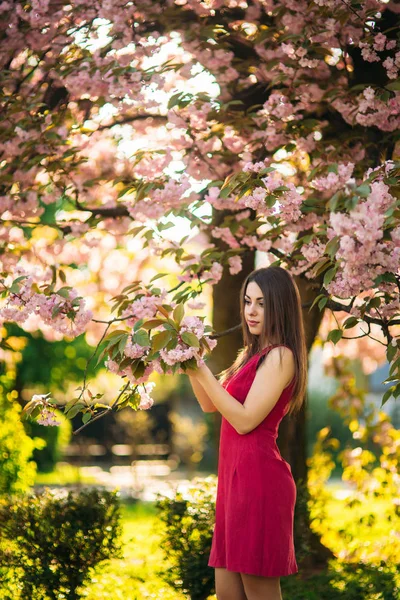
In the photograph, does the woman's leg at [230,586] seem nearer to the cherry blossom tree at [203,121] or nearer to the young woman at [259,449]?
the young woman at [259,449]

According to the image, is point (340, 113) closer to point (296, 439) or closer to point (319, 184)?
point (319, 184)

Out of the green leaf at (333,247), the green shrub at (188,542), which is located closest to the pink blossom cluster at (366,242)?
the green leaf at (333,247)

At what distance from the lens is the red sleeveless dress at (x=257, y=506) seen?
260cm

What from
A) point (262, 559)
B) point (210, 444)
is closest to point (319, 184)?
point (262, 559)

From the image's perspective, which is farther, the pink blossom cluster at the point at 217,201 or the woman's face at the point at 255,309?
the pink blossom cluster at the point at 217,201

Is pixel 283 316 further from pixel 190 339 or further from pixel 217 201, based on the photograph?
pixel 217 201

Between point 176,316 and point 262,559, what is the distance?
2.86ft

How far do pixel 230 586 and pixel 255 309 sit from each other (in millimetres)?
962

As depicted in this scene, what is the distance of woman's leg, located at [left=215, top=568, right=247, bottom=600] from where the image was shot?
2.71 metres

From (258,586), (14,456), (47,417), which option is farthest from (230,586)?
(14,456)

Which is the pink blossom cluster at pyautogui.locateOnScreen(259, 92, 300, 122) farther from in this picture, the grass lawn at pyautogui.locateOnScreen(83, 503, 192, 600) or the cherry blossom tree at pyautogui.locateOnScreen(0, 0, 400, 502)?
the grass lawn at pyautogui.locateOnScreen(83, 503, 192, 600)

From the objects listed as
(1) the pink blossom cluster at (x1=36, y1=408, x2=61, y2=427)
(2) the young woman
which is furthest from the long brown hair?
(1) the pink blossom cluster at (x1=36, y1=408, x2=61, y2=427)

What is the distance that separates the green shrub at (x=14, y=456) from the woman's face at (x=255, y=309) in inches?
107

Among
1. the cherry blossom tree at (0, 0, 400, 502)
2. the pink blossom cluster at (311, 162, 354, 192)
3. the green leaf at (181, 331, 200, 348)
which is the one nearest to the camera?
the green leaf at (181, 331, 200, 348)
